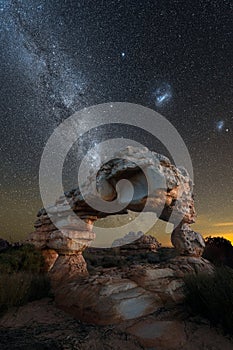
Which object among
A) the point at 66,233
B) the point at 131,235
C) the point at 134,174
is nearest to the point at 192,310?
the point at 134,174

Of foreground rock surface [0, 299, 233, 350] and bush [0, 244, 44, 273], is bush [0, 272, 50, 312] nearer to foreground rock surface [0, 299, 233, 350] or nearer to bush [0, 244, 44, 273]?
foreground rock surface [0, 299, 233, 350]

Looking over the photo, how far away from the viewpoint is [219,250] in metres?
13.0

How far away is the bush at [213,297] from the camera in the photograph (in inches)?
151

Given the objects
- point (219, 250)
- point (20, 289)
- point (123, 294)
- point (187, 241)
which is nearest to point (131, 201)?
Result: point (187, 241)

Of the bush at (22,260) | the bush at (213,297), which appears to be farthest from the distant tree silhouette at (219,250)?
the bush at (22,260)

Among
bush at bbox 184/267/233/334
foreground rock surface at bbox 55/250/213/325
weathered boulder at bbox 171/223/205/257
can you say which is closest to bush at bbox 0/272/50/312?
foreground rock surface at bbox 55/250/213/325

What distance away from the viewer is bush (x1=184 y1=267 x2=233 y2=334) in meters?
3.84

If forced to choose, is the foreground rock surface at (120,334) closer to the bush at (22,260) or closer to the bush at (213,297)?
the bush at (213,297)

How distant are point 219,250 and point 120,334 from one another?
10545mm

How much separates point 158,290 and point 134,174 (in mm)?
3720

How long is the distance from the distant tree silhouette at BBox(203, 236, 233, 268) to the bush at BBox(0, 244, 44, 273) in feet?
27.5

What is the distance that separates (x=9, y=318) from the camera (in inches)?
205

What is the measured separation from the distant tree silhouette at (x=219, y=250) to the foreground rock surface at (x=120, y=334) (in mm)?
8714

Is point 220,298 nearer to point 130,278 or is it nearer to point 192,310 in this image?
point 192,310
